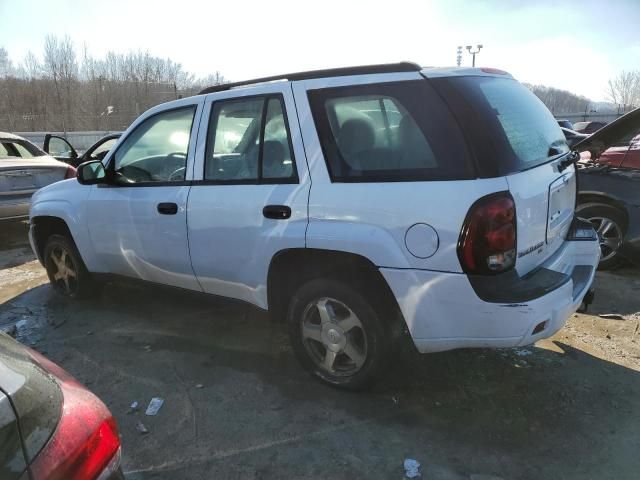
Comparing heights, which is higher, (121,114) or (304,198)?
(121,114)

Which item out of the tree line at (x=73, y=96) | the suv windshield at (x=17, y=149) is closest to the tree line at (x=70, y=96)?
the tree line at (x=73, y=96)

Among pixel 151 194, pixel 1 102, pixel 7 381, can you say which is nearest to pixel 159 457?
pixel 7 381

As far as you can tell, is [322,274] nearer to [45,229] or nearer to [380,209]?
[380,209]

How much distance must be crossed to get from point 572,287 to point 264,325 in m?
2.32

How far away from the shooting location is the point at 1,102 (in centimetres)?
4312

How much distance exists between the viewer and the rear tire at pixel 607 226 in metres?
4.89

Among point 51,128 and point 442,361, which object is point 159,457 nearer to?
point 442,361

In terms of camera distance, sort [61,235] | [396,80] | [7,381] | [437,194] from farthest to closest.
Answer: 1. [61,235]
2. [396,80]
3. [437,194]
4. [7,381]

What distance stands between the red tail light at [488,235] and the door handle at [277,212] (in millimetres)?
1016

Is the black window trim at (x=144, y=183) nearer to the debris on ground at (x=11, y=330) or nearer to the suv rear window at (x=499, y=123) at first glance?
the debris on ground at (x=11, y=330)

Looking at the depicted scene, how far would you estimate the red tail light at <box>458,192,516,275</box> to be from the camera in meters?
2.26

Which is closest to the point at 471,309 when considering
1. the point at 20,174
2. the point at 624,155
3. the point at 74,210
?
the point at 74,210

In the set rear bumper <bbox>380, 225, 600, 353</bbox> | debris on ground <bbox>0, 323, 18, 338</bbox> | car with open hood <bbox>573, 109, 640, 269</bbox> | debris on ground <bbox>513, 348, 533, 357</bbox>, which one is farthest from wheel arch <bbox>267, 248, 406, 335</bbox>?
car with open hood <bbox>573, 109, 640, 269</bbox>

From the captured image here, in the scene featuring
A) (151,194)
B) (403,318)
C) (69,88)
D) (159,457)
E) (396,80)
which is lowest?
(159,457)
